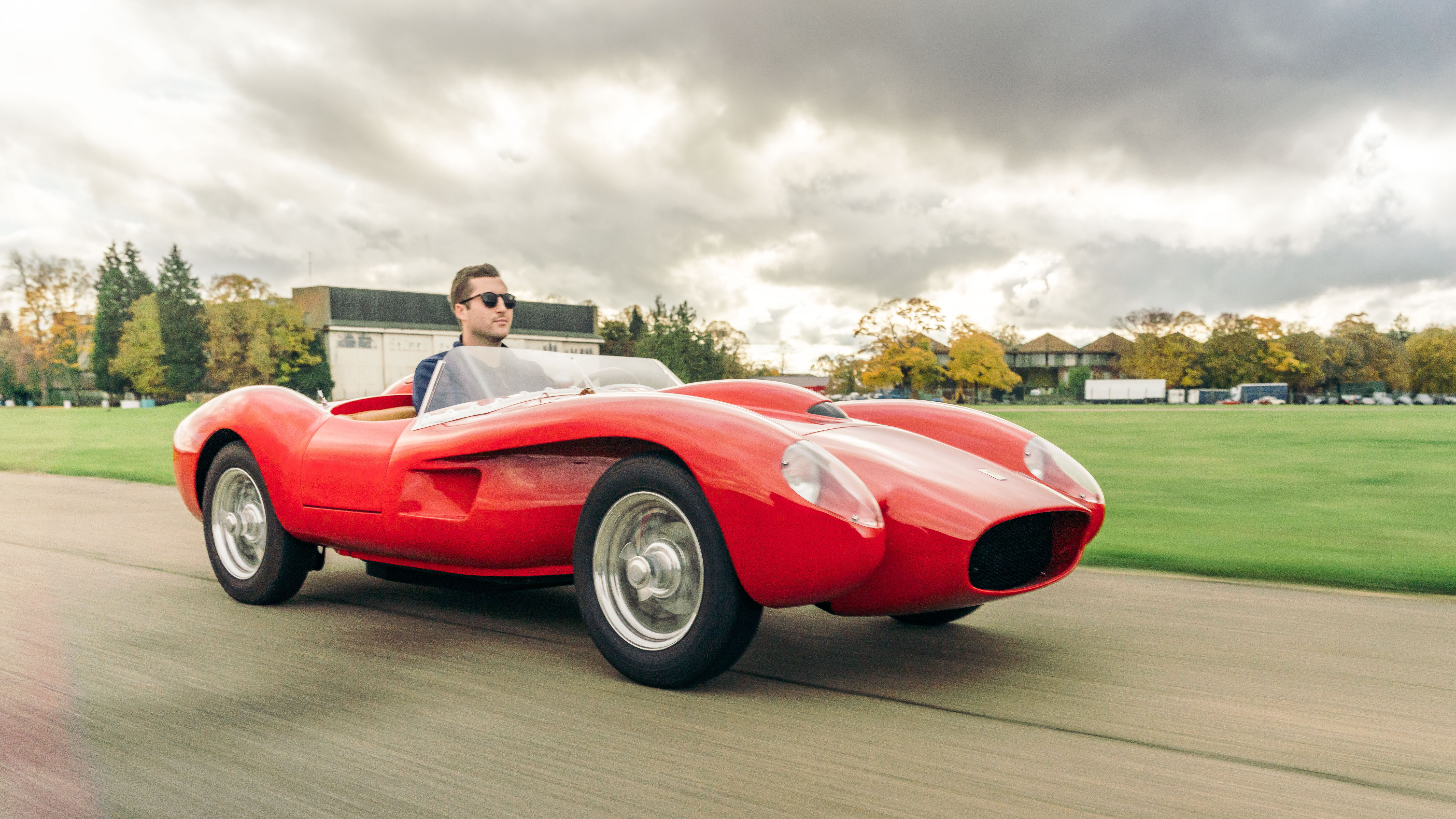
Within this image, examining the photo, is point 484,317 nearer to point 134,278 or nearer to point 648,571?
point 648,571

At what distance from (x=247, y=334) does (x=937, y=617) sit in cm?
6661

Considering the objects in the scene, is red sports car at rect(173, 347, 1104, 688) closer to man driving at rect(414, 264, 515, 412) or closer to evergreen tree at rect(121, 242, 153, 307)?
man driving at rect(414, 264, 515, 412)

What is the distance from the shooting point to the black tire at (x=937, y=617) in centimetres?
358

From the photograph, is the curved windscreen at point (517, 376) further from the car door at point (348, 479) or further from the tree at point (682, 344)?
the tree at point (682, 344)

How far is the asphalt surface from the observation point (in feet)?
6.69

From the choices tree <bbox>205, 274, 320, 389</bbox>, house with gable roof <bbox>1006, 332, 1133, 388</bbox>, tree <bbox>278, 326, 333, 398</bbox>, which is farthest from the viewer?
house with gable roof <bbox>1006, 332, 1133, 388</bbox>

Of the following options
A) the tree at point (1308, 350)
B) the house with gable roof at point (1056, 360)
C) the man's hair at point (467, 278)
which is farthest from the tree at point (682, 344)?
the house with gable roof at point (1056, 360)

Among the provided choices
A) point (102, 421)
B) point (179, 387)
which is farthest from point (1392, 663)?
point (179, 387)

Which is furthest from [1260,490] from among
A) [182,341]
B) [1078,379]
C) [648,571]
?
[1078,379]

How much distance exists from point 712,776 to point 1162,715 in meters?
1.29

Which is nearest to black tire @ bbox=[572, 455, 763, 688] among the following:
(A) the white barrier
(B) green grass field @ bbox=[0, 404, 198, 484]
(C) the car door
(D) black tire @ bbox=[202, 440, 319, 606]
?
(C) the car door

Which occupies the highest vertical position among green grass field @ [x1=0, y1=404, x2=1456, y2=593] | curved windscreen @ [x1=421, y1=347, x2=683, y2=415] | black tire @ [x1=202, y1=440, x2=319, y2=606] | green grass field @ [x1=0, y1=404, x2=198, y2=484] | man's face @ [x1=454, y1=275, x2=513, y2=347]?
man's face @ [x1=454, y1=275, x2=513, y2=347]

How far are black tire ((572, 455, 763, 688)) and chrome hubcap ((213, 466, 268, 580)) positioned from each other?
2036mm

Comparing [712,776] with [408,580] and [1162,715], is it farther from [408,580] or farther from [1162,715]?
[408,580]
